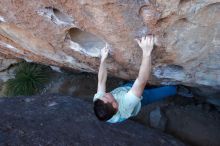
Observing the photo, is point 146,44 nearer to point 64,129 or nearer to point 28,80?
point 64,129

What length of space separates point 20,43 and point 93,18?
1758 millimetres

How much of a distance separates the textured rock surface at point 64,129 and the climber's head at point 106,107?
4.56ft

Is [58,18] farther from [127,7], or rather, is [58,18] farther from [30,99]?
[30,99]

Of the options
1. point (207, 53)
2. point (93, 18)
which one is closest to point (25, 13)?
point (93, 18)

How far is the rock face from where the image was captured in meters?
3.60

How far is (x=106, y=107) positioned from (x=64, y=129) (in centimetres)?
170

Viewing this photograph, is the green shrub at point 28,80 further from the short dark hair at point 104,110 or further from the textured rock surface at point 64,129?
the short dark hair at point 104,110

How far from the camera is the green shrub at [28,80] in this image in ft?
23.6

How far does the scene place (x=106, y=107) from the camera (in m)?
3.90

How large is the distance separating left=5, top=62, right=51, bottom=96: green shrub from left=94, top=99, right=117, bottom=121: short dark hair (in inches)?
135

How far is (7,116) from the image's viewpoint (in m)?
5.69

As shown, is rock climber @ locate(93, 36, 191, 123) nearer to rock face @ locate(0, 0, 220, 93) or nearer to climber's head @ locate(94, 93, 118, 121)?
climber's head @ locate(94, 93, 118, 121)

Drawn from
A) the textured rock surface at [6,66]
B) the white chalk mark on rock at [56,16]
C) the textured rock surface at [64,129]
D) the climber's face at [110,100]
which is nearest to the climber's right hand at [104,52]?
the white chalk mark on rock at [56,16]

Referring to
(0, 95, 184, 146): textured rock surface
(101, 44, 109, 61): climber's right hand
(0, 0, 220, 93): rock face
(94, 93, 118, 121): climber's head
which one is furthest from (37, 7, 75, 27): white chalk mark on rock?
(0, 95, 184, 146): textured rock surface
